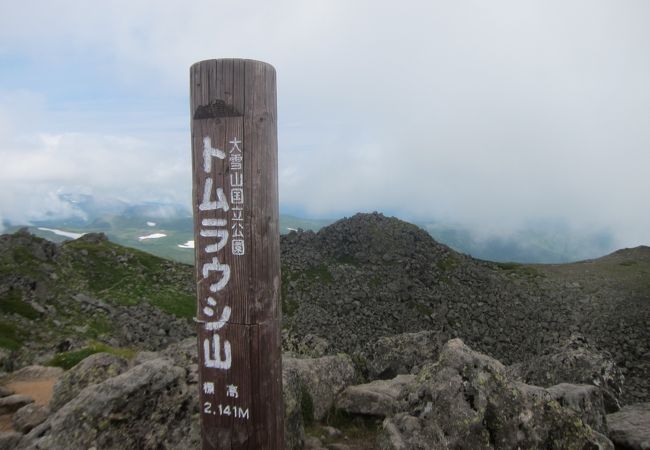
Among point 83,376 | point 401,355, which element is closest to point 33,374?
point 83,376

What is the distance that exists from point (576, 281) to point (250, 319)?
87340 mm

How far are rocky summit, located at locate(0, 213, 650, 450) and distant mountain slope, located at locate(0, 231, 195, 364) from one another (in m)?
0.21

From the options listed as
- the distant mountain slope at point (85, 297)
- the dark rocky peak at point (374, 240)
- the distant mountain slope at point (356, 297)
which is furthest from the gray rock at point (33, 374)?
the dark rocky peak at point (374, 240)

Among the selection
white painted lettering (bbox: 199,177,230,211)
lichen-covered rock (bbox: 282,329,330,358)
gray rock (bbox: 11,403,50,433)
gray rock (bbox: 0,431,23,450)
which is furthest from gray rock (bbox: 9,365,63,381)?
A: white painted lettering (bbox: 199,177,230,211)

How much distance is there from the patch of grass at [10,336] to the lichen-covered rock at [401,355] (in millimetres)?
26326

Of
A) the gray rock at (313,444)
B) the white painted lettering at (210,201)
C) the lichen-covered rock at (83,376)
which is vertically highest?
Answer: the white painted lettering at (210,201)

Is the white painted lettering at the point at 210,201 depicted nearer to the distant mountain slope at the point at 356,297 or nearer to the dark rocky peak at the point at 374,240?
the distant mountain slope at the point at 356,297

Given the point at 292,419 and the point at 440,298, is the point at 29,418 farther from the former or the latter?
the point at 440,298

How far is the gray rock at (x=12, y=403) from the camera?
1298 cm

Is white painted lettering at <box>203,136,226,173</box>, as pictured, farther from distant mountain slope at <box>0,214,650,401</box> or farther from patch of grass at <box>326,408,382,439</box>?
distant mountain slope at <box>0,214,650,401</box>

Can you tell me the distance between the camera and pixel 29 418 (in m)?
11.4

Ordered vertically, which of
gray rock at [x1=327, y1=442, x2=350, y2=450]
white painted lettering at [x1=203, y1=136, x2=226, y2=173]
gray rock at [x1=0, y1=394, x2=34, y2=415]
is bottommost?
gray rock at [x1=327, y1=442, x2=350, y2=450]

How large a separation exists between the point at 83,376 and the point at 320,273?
54.9m

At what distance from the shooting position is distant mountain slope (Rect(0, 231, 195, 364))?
37.7 m
